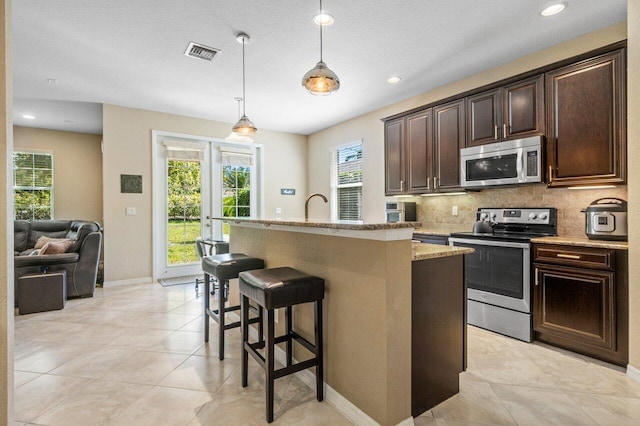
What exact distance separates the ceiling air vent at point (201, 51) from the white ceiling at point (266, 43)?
0.07 metres

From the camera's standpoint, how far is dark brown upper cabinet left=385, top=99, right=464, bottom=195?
138 inches

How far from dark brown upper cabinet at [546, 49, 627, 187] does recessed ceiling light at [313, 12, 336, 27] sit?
1.98m

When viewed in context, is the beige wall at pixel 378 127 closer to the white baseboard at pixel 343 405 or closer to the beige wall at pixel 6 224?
the white baseboard at pixel 343 405

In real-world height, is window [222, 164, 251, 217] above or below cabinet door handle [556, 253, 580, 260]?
above

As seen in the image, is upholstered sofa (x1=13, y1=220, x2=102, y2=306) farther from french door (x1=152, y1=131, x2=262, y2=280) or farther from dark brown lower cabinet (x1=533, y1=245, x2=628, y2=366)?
dark brown lower cabinet (x1=533, y1=245, x2=628, y2=366)

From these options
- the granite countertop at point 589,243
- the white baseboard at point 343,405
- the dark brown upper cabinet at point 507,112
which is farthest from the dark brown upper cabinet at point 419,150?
the white baseboard at point 343,405

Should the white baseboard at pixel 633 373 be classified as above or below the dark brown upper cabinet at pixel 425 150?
below

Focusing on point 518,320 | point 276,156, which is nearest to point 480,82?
point 518,320

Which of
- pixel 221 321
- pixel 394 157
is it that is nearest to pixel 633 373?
pixel 221 321

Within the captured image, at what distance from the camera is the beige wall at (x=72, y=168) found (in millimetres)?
6051

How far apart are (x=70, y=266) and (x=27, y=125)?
149 inches

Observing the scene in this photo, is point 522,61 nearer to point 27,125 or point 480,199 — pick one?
point 480,199

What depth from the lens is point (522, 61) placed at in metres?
3.16

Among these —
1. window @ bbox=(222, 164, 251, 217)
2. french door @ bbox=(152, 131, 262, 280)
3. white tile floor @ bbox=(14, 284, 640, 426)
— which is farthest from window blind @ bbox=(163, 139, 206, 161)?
A: white tile floor @ bbox=(14, 284, 640, 426)
